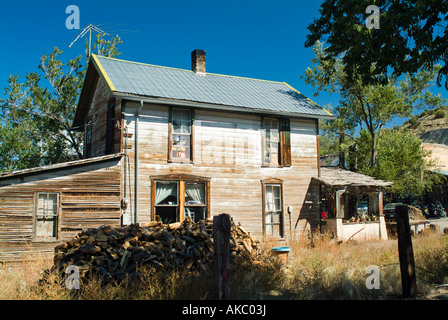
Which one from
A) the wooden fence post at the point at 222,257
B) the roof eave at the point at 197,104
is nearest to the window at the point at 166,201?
the roof eave at the point at 197,104

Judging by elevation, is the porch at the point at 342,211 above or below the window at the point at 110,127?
below

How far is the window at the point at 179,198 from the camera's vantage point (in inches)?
598

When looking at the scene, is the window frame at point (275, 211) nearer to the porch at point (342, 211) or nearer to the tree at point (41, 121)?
the porch at point (342, 211)

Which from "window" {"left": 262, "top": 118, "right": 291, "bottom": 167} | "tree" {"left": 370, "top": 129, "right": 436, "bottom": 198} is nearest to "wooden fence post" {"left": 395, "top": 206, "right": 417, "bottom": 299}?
"window" {"left": 262, "top": 118, "right": 291, "bottom": 167}

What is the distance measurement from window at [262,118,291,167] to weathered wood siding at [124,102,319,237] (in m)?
0.35

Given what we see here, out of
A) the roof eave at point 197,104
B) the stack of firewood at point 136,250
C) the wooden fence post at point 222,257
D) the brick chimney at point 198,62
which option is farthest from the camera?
the brick chimney at point 198,62

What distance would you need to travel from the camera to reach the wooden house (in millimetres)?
13164

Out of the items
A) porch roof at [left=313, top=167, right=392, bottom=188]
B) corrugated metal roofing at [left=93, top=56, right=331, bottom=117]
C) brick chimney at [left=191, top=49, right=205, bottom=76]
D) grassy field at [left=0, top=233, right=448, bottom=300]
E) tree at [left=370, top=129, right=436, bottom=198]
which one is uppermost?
brick chimney at [left=191, top=49, right=205, bottom=76]

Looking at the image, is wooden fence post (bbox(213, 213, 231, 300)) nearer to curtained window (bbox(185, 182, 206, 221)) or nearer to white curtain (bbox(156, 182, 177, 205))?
white curtain (bbox(156, 182, 177, 205))

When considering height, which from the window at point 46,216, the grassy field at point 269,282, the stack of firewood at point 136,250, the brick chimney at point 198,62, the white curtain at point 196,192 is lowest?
the grassy field at point 269,282

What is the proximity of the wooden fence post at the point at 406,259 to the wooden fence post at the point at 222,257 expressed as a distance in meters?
3.78

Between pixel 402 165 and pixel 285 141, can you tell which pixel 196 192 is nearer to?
pixel 285 141

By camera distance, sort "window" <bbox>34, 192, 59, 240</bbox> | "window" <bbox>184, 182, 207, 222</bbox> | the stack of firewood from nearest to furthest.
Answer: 1. the stack of firewood
2. "window" <bbox>34, 192, 59, 240</bbox>
3. "window" <bbox>184, 182, 207, 222</bbox>
